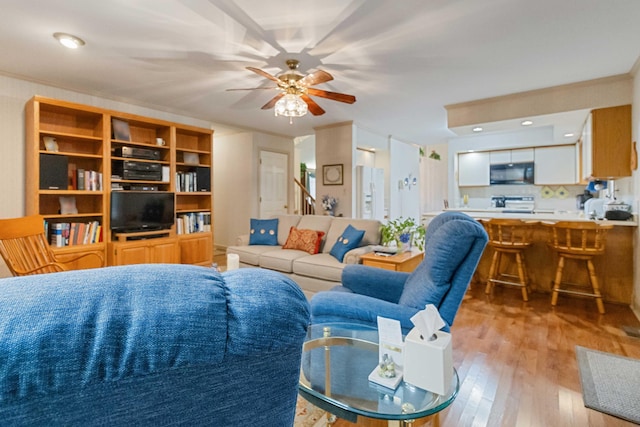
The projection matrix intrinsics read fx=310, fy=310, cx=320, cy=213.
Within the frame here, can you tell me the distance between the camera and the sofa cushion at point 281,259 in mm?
3457

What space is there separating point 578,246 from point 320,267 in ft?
9.25

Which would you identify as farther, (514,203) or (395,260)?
(514,203)

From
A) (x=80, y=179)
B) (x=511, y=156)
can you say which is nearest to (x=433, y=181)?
(x=511, y=156)

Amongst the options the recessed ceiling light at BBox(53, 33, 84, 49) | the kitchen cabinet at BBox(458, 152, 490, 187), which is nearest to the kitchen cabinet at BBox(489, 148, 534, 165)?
the kitchen cabinet at BBox(458, 152, 490, 187)

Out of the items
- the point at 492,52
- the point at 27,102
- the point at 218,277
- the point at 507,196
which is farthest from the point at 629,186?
the point at 27,102

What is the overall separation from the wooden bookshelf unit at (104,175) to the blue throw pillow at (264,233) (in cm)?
106

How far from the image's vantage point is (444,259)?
1541mm

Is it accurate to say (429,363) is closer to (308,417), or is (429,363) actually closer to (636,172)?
(308,417)

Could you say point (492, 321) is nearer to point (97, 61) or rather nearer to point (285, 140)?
point (97, 61)

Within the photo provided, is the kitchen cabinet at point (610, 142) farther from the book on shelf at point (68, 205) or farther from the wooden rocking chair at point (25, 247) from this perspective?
the book on shelf at point (68, 205)

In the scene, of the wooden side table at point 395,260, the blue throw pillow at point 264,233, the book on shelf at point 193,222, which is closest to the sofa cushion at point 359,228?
the wooden side table at point 395,260

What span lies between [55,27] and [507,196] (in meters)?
7.25

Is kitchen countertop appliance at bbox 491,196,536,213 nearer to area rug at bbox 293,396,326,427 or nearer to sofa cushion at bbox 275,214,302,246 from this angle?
sofa cushion at bbox 275,214,302,246

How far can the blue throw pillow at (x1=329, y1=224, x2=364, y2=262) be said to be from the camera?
3297 mm
